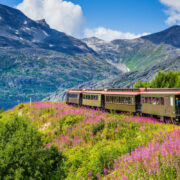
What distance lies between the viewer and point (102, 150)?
1227 cm

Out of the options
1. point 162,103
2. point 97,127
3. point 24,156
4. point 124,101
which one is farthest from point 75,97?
point 24,156

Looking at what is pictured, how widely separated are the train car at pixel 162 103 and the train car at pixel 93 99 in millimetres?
9153

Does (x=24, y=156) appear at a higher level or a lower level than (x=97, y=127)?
lower

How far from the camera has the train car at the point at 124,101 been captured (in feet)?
80.1

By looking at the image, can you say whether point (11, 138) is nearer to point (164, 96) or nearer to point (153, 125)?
point (153, 125)

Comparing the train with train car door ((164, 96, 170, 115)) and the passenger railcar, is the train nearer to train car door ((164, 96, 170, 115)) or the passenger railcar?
train car door ((164, 96, 170, 115))

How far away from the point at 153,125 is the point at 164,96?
5141 millimetres

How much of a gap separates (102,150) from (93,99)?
881 inches

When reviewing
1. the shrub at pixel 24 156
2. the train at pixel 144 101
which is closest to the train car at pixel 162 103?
the train at pixel 144 101

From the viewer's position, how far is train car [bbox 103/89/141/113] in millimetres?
24422

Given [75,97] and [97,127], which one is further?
[75,97]

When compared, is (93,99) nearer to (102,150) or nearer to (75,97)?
(75,97)

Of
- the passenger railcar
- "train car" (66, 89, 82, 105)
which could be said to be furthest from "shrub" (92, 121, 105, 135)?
"train car" (66, 89, 82, 105)

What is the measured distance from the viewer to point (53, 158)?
46.5ft
